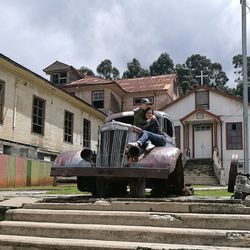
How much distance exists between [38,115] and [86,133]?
7.50m

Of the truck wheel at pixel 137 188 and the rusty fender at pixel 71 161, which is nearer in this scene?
the truck wheel at pixel 137 188

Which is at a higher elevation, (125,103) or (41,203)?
(125,103)

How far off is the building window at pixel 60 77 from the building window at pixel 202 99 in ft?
39.8

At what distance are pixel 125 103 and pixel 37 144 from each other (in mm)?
19406

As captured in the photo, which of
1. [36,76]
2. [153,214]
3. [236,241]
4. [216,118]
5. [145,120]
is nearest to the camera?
[236,241]

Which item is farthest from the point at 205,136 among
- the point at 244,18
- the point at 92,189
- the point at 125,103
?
the point at 92,189

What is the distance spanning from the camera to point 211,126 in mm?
38156

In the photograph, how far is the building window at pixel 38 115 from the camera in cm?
2616

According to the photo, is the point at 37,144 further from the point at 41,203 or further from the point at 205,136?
the point at 41,203

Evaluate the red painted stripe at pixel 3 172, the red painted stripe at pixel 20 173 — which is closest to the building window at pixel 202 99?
the red painted stripe at pixel 20 173

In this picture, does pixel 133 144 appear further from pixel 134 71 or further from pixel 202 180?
pixel 134 71

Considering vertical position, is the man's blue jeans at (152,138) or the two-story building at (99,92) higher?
the two-story building at (99,92)

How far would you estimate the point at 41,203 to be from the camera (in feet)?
22.4

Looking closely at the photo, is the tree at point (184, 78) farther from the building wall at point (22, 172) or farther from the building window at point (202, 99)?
the building wall at point (22, 172)
